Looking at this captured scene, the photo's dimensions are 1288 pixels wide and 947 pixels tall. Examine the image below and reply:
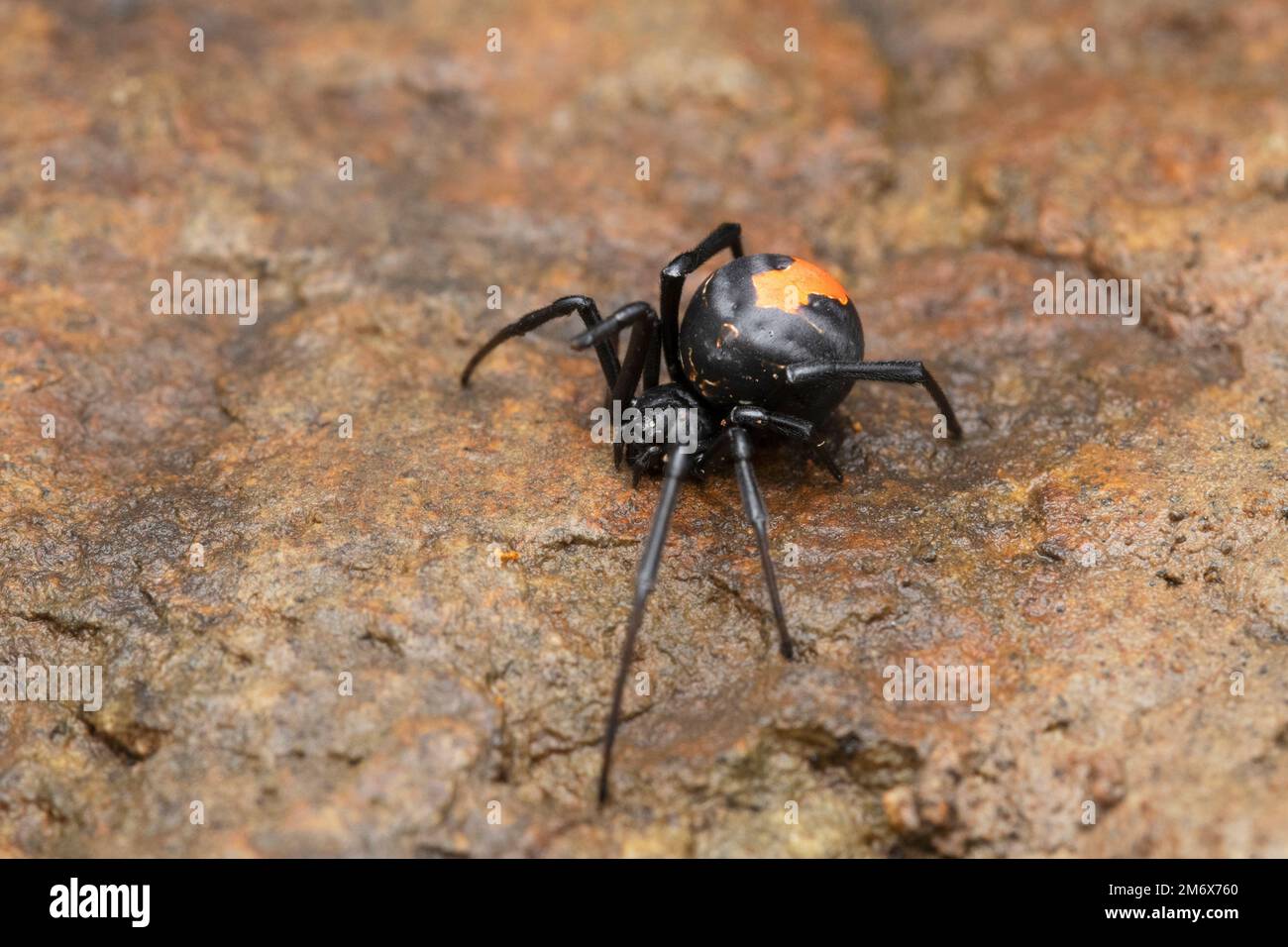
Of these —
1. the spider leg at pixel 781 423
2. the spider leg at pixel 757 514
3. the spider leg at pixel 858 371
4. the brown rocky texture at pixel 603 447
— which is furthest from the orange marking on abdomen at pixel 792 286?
the brown rocky texture at pixel 603 447

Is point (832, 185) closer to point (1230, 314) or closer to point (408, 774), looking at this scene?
point (1230, 314)

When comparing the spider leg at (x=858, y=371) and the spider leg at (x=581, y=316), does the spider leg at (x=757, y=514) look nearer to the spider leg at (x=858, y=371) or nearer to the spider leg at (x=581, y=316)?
the spider leg at (x=858, y=371)

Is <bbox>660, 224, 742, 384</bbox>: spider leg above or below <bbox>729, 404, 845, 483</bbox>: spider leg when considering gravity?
above

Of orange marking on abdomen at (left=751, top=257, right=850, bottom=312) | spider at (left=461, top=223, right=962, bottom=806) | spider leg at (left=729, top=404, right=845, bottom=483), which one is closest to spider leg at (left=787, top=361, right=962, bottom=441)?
spider at (left=461, top=223, right=962, bottom=806)

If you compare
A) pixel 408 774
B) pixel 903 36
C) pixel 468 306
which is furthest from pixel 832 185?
pixel 408 774

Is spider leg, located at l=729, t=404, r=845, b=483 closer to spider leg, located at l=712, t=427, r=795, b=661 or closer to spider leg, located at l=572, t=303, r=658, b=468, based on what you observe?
spider leg, located at l=712, t=427, r=795, b=661
